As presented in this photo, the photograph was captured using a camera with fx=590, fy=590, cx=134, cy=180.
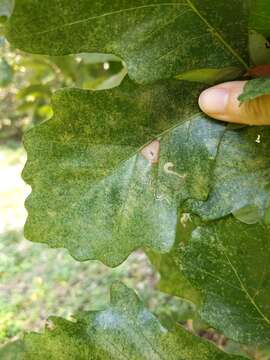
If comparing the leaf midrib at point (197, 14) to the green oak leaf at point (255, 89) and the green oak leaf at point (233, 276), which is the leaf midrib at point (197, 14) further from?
the green oak leaf at point (233, 276)

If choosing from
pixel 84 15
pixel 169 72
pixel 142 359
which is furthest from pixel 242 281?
pixel 84 15

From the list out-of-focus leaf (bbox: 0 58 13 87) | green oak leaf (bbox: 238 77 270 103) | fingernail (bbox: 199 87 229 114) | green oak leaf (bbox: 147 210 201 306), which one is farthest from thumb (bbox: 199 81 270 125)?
out-of-focus leaf (bbox: 0 58 13 87)

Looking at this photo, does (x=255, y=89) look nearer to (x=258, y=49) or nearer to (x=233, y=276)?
(x=258, y=49)

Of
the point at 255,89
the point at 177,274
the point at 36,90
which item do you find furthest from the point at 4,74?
the point at 255,89

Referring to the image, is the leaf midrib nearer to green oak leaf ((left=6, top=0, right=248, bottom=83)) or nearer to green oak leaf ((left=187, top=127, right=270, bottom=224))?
green oak leaf ((left=6, top=0, right=248, bottom=83))

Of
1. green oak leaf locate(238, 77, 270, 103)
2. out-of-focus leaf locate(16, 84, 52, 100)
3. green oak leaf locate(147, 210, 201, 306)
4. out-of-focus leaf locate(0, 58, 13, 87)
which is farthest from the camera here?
out-of-focus leaf locate(16, 84, 52, 100)

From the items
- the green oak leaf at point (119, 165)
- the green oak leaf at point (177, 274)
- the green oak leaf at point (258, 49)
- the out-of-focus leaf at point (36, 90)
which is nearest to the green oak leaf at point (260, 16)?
the green oak leaf at point (258, 49)

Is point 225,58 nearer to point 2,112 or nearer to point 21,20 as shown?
point 21,20
